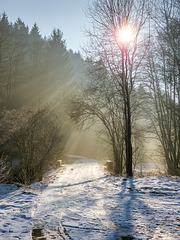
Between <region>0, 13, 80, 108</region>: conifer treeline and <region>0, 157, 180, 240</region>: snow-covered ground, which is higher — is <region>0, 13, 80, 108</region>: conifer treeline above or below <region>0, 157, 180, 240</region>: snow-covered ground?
above

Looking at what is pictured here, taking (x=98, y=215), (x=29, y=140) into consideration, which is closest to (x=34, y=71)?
(x=29, y=140)

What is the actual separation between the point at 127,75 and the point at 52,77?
30.4 m

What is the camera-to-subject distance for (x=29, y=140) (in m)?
12.6

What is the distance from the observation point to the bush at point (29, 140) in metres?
12.5

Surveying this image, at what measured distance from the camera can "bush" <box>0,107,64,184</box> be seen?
12.5m

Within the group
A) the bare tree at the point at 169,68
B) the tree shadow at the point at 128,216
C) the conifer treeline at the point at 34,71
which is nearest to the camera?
the tree shadow at the point at 128,216

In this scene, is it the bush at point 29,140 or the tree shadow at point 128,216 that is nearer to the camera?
the tree shadow at point 128,216

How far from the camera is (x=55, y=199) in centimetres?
692

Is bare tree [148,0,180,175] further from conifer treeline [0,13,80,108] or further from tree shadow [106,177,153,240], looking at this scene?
conifer treeline [0,13,80,108]

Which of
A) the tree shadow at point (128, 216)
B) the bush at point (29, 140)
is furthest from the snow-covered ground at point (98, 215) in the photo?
the bush at point (29, 140)

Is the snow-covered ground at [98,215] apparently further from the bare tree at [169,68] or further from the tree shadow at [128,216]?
the bare tree at [169,68]

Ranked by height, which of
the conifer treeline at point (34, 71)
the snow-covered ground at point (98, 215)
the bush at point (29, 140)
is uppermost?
the conifer treeline at point (34, 71)

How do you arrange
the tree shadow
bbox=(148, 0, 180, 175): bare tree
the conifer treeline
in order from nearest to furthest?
1. the tree shadow
2. bbox=(148, 0, 180, 175): bare tree
3. the conifer treeline

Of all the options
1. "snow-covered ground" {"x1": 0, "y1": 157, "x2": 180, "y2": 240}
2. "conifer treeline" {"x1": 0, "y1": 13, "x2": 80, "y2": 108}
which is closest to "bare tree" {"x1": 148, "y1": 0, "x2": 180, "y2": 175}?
"snow-covered ground" {"x1": 0, "y1": 157, "x2": 180, "y2": 240}
